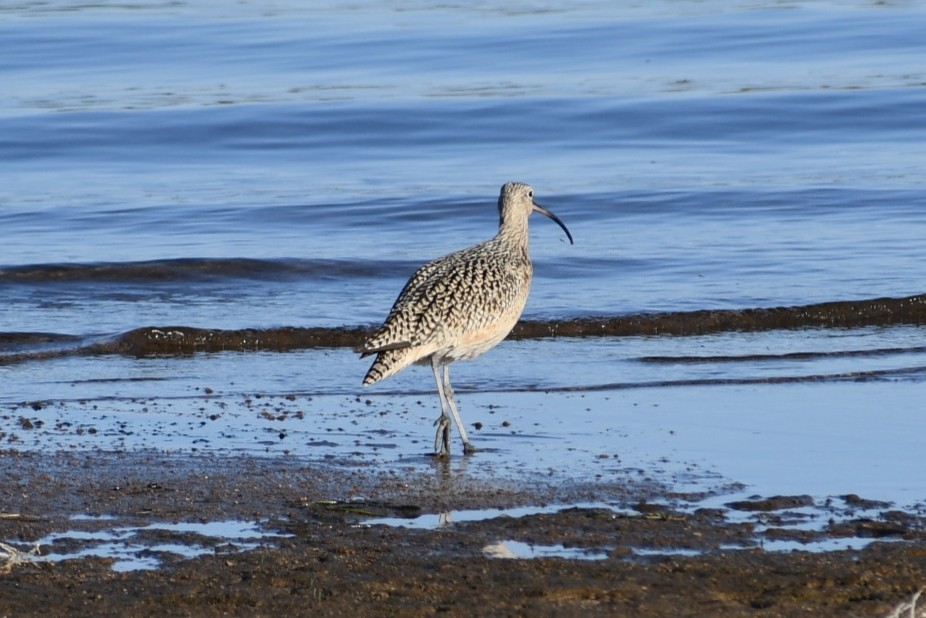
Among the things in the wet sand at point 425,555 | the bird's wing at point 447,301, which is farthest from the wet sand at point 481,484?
the bird's wing at point 447,301

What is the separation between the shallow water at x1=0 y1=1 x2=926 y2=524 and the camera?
7.80 metres

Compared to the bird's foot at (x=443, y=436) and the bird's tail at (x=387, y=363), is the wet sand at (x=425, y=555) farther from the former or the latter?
the bird's tail at (x=387, y=363)

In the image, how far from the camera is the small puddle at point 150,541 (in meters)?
5.28

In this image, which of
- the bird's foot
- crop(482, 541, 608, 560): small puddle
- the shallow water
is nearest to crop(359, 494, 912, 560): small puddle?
crop(482, 541, 608, 560): small puddle

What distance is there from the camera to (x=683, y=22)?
27.3 metres

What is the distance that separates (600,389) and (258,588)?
4.26m

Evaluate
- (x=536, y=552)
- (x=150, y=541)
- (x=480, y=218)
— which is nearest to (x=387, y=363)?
(x=150, y=541)

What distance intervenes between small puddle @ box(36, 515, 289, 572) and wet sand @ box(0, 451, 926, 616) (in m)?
0.03

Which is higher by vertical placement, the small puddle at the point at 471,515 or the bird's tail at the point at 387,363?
the bird's tail at the point at 387,363

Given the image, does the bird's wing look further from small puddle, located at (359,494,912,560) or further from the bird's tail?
small puddle, located at (359,494,912,560)

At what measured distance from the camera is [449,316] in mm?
7641

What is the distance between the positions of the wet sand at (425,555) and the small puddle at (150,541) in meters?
0.03

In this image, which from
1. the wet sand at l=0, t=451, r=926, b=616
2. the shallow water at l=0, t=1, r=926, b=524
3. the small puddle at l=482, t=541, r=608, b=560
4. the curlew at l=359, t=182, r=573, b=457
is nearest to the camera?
the wet sand at l=0, t=451, r=926, b=616

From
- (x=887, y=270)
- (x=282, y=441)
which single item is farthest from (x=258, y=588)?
(x=887, y=270)
